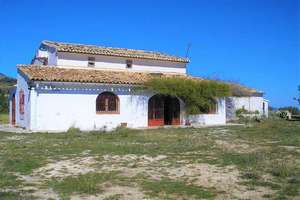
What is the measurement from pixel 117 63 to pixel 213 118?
27.4 feet

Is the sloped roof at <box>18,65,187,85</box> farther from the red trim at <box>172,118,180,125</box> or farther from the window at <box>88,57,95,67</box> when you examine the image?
the red trim at <box>172,118,180,125</box>

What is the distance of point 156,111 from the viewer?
105 ft

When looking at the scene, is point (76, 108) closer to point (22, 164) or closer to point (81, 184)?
point (22, 164)

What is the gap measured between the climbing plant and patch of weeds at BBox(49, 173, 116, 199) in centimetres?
1913

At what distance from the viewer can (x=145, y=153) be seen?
50.6 ft

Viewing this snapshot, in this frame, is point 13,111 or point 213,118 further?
point 13,111

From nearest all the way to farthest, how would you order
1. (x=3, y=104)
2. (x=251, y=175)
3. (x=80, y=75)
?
(x=251, y=175) < (x=80, y=75) < (x=3, y=104)

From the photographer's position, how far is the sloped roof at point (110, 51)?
107ft

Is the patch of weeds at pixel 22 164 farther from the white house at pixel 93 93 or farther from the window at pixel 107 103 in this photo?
the window at pixel 107 103

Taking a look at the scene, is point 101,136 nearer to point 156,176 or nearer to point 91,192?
point 156,176

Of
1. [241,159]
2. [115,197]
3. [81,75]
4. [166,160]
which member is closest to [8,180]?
[115,197]

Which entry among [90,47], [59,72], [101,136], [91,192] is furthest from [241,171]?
[90,47]

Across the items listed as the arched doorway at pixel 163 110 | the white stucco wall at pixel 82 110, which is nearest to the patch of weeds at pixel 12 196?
the white stucco wall at pixel 82 110

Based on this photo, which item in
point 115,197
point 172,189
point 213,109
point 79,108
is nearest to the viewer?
point 115,197
